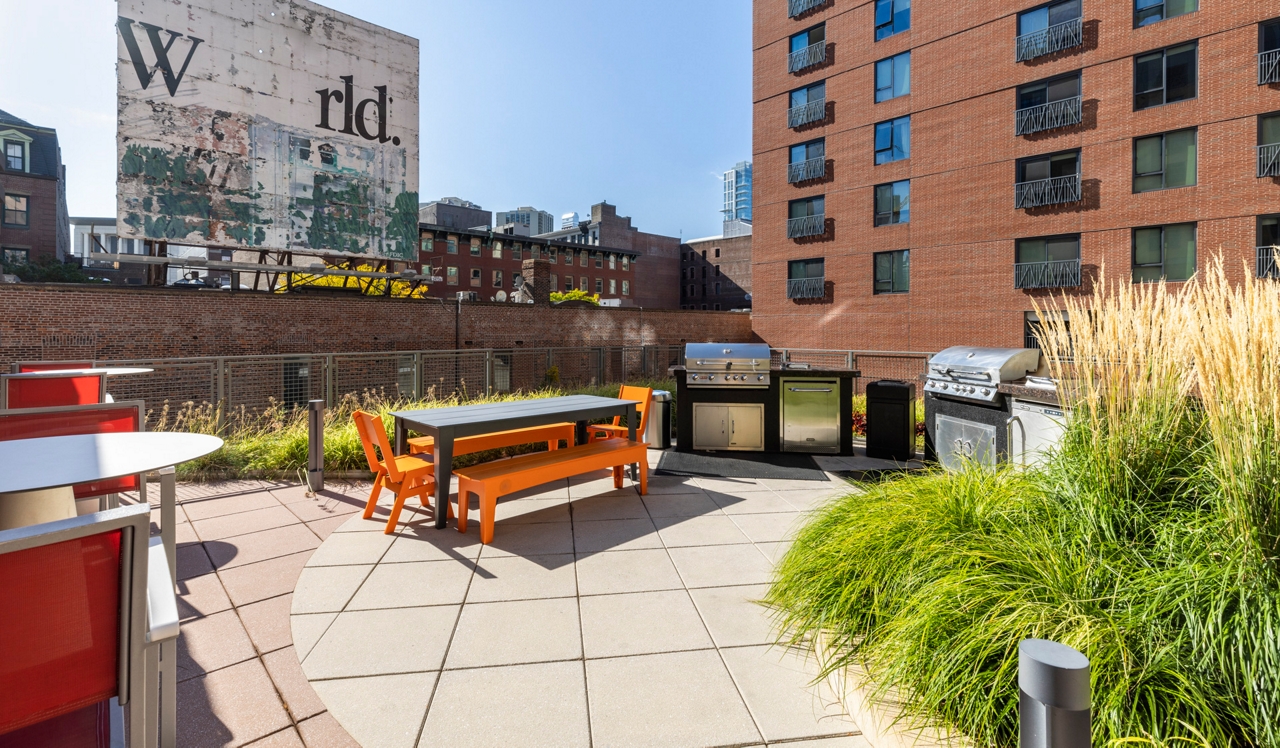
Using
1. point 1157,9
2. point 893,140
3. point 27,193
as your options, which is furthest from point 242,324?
point 27,193

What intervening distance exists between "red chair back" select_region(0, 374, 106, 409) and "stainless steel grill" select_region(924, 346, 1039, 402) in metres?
7.99

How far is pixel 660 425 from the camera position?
916cm

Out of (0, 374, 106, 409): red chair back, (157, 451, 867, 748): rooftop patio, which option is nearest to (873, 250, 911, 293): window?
(157, 451, 867, 748): rooftop patio

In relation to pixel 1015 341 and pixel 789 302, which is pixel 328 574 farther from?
pixel 789 302

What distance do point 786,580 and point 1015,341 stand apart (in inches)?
852

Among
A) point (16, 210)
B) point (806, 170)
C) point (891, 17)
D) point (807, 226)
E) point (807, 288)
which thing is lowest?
point (807, 288)

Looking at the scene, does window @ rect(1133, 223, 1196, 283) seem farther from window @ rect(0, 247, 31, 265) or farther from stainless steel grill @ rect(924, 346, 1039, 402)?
window @ rect(0, 247, 31, 265)

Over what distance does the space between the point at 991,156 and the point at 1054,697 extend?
81.6 feet

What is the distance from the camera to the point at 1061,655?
146cm

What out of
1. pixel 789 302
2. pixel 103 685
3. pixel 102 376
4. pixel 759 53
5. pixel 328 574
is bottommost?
pixel 328 574

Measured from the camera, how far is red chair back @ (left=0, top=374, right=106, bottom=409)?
4.94 metres

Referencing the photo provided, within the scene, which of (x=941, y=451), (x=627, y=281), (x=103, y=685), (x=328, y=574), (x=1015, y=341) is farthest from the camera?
(x=627, y=281)

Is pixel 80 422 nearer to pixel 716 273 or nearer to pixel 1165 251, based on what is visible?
pixel 1165 251

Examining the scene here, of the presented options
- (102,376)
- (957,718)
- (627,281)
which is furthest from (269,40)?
(627,281)
